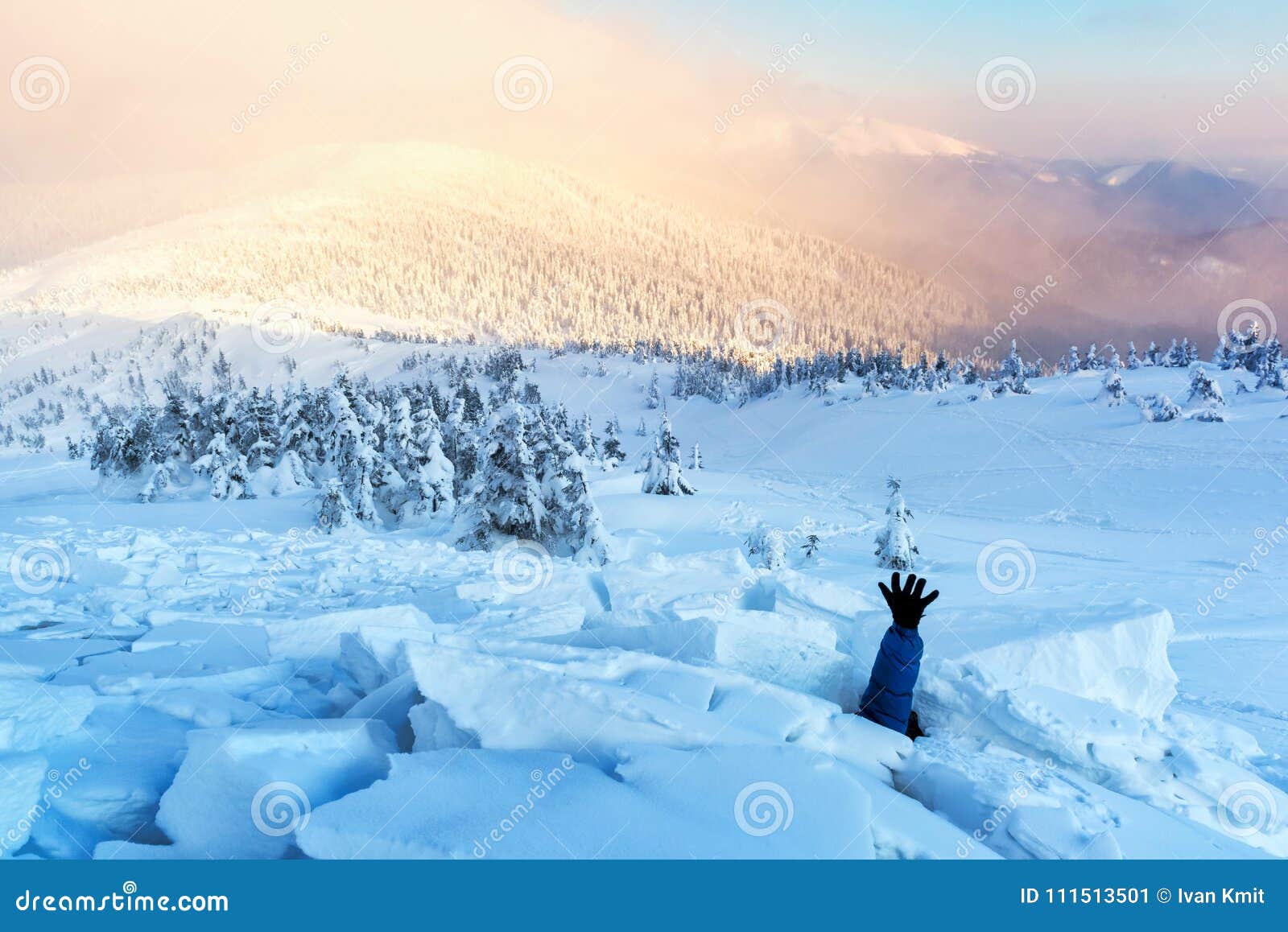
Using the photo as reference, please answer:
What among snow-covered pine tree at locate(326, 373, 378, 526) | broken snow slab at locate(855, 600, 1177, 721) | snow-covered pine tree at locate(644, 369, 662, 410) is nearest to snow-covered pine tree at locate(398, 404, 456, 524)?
snow-covered pine tree at locate(326, 373, 378, 526)

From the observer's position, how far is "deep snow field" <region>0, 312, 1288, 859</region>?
3156mm

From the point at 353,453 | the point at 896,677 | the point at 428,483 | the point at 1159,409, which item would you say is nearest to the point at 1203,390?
the point at 1159,409

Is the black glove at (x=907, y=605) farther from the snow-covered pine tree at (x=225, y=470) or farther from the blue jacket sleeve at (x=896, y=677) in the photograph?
the snow-covered pine tree at (x=225, y=470)

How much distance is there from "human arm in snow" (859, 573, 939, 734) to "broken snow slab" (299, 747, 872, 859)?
122 cm

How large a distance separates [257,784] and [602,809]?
5.80 feet

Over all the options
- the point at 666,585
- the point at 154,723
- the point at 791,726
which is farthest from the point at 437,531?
the point at 791,726

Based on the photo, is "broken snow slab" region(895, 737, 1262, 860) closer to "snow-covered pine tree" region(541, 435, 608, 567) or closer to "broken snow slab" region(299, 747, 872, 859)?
"broken snow slab" region(299, 747, 872, 859)

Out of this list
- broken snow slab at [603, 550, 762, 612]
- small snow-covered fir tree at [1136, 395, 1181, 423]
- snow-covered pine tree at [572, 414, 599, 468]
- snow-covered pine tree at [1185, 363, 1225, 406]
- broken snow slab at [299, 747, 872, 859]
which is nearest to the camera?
broken snow slab at [299, 747, 872, 859]

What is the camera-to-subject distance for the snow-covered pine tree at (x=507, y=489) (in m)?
16.9

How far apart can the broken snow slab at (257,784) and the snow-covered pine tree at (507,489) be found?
13127 millimetres

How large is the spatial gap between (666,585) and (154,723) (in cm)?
479

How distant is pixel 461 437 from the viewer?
103 ft

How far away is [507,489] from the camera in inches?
667

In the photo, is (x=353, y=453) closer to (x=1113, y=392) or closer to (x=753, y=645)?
(x=753, y=645)
